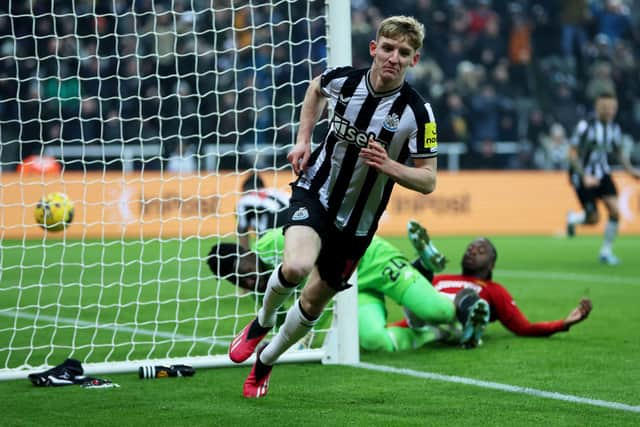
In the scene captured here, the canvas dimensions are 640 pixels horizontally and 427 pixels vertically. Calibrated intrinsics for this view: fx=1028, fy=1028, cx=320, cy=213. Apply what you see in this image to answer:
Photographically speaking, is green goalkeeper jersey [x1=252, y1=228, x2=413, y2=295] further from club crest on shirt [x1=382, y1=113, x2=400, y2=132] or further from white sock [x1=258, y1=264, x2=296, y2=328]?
club crest on shirt [x1=382, y1=113, x2=400, y2=132]

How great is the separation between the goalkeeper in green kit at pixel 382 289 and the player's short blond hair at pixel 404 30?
7.33ft

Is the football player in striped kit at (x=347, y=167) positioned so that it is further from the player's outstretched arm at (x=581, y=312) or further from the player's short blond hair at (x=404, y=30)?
the player's outstretched arm at (x=581, y=312)

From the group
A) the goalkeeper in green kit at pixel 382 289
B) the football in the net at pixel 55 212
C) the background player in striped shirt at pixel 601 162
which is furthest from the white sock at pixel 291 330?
the background player in striped shirt at pixel 601 162

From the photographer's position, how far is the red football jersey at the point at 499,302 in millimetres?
7188

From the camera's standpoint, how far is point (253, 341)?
5.49m

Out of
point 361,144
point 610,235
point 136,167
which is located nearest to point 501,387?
point 361,144

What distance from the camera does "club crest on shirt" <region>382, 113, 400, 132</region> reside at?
505cm

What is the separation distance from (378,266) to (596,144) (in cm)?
800

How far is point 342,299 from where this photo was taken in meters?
6.47

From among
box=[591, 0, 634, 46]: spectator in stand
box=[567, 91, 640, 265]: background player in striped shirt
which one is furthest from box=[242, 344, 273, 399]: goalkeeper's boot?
box=[591, 0, 634, 46]: spectator in stand

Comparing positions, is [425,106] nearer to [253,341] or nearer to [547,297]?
[253,341]

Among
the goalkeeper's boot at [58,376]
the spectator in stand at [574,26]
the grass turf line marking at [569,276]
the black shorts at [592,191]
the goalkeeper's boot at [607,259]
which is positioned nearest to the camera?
the goalkeeper's boot at [58,376]

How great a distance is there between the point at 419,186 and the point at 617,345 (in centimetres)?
294

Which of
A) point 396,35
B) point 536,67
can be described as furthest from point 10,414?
point 536,67
